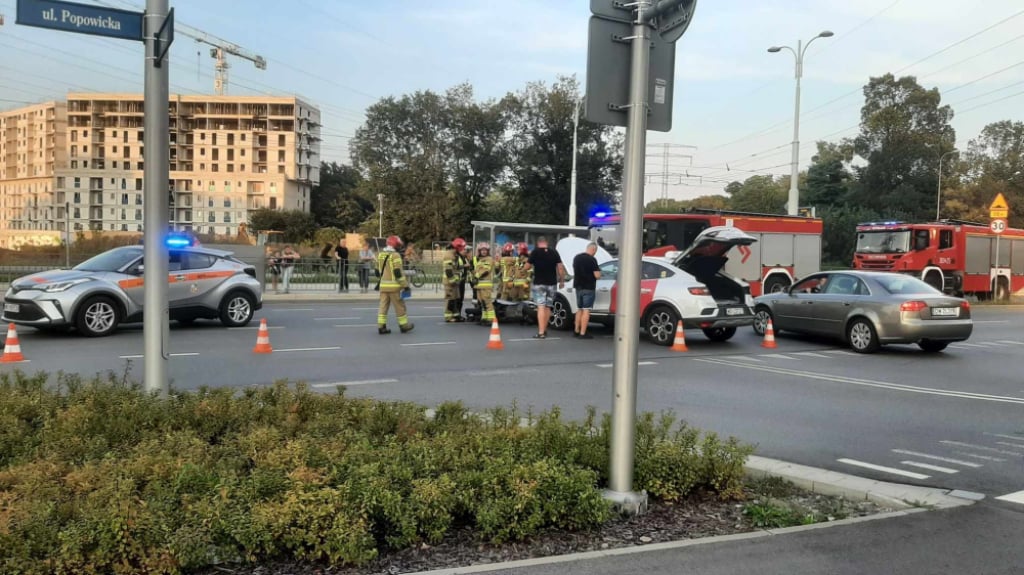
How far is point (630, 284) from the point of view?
4531 mm

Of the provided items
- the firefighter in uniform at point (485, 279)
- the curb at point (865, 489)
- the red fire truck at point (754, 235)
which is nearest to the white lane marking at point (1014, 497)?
the curb at point (865, 489)

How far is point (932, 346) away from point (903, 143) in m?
62.0

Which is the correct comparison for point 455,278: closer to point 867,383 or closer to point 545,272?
point 545,272

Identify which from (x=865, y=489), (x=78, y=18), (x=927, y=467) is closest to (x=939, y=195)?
(x=927, y=467)

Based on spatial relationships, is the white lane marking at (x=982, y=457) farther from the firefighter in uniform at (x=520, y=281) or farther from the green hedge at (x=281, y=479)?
the firefighter in uniform at (x=520, y=281)

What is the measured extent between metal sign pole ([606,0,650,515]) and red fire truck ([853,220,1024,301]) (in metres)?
26.7

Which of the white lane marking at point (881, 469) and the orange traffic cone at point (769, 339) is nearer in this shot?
the white lane marking at point (881, 469)

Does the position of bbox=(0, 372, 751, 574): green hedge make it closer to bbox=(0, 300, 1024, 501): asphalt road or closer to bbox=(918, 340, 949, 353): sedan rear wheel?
bbox=(0, 300, 1024, 501): asphalt road

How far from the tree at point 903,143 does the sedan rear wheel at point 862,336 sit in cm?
6014

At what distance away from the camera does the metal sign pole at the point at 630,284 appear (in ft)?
14.9

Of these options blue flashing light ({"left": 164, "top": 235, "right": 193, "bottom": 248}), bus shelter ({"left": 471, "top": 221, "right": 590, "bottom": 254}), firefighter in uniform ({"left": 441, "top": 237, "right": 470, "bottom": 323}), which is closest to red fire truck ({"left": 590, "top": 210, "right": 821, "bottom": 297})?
bus shelter ({"left": 471, "top": 221, "right": 590, "bottom": 254})

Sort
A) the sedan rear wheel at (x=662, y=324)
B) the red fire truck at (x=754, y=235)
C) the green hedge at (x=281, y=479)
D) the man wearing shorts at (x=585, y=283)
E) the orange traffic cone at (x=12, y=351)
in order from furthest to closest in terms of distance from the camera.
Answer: the red fire truck at (x=754, y=235) < the man wearing shorts at (x=585, y=283) < the sedan rear wheel at (x=662, y=324) < the orange traffic cone at (x=12, y=351) < the green hedge at (x=281, y=479)

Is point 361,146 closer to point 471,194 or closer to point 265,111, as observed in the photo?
point 471,194

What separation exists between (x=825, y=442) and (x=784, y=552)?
3111 mm
